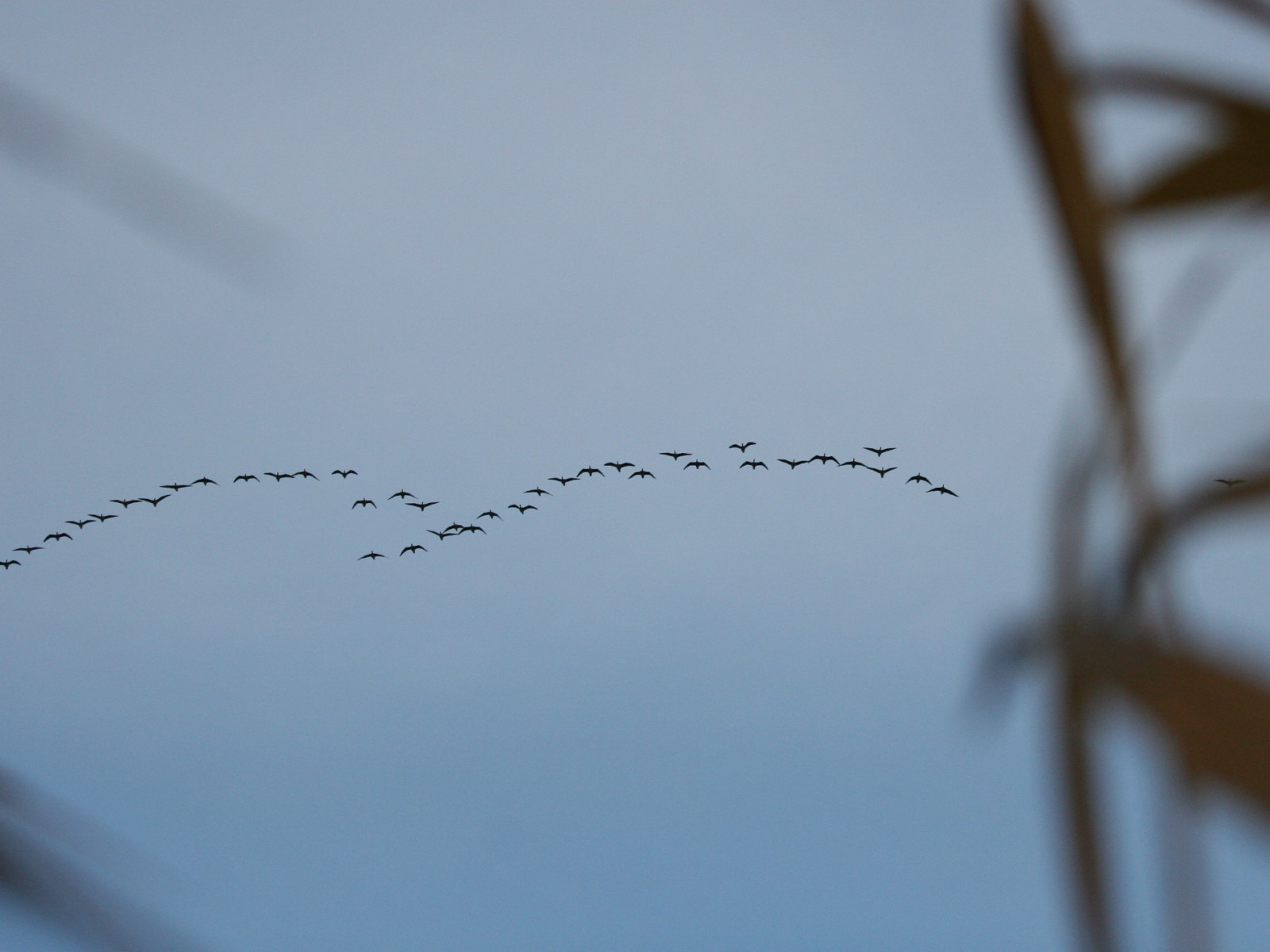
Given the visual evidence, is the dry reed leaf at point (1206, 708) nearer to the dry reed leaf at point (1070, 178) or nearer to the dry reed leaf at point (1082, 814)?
the dry reed leaf at point (1082, 814)

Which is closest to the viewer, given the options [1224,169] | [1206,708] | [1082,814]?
[1206,708]

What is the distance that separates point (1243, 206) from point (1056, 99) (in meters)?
0.59

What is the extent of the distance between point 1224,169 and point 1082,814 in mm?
1013

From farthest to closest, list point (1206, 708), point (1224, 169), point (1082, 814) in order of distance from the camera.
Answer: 1. point (1224, 169)
2. point (1082, 814)
3. point (1206, 708)

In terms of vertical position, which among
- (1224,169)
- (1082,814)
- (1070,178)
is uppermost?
(1224,169)

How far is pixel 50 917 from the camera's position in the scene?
0.90 m

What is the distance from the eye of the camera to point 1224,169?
1.80 metres

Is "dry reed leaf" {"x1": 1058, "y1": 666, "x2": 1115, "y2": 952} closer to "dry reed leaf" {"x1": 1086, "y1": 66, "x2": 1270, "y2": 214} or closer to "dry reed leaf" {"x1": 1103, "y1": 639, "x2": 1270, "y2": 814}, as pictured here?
"dry reed leaf" {"x1": 1103, "y1": 639, "x2": 1270, "y2": 814}

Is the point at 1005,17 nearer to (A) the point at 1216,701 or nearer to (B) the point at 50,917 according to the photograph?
(A) the point at 1216,701

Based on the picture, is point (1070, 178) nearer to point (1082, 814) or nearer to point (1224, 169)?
point (1224, 169)

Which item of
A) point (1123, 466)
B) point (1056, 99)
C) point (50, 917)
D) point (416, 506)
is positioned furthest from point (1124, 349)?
point (416, 506)

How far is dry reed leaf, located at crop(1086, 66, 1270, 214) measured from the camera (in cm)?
162

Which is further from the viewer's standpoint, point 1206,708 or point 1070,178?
point 1070,178

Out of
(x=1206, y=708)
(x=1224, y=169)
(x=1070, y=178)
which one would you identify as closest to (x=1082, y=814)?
(x=1206, y=708)
